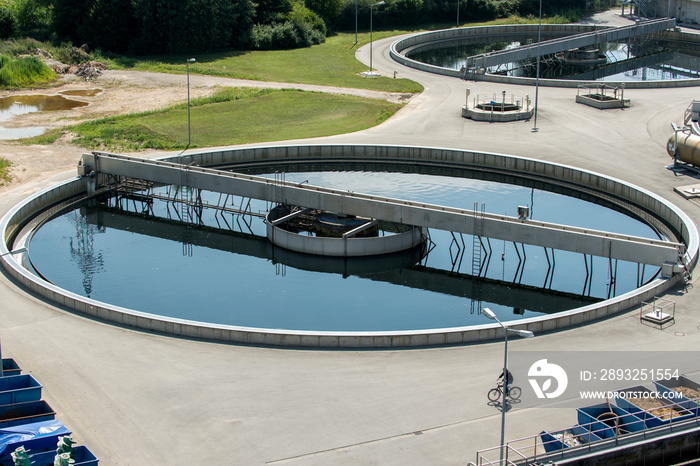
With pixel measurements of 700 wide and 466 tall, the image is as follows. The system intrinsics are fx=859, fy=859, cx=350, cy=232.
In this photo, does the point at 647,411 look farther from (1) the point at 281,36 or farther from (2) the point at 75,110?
(1) the point at 281,36

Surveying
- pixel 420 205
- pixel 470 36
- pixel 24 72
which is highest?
pixel 470 36

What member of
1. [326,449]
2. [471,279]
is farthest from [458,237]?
[326,449]

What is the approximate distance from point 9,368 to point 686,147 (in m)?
52.4

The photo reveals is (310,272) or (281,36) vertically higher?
(281,36)

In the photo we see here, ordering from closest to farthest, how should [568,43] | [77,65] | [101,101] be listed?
[101,101] → [77,65] → [568,43]

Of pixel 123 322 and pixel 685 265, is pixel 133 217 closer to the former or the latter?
pixel 123 322

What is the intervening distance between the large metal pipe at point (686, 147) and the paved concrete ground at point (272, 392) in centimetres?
2388

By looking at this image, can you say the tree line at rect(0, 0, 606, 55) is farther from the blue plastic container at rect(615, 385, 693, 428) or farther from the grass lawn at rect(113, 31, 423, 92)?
the blue plastic container at rect(615, 385, 693, 428)

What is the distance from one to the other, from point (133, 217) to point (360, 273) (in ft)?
68.3

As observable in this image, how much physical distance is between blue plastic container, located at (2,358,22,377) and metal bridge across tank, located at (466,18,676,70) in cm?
7321

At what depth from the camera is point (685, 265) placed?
47500mm

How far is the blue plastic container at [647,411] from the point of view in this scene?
108ft

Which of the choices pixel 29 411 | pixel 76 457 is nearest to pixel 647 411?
pixel 76 457

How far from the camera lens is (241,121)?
3324 inches
